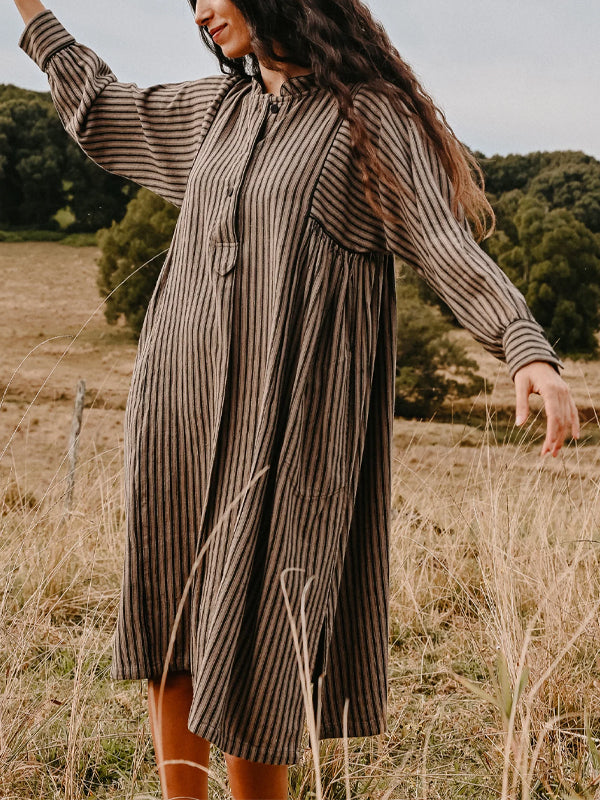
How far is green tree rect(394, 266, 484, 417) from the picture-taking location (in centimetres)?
1500

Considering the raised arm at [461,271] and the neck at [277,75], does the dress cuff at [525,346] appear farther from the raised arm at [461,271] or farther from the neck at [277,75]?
the neck at [277,75]

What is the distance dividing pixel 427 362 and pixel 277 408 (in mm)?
14321

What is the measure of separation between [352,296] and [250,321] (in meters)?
0.18

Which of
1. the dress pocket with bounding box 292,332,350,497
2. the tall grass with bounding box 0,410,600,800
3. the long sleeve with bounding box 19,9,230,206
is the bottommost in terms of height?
the tall grass with bounding box 0,410,600,800

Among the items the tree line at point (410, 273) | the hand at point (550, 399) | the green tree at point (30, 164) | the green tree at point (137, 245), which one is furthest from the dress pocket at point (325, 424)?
the green tree at point (30, 164)

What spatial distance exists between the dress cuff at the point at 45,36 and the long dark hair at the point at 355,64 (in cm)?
45

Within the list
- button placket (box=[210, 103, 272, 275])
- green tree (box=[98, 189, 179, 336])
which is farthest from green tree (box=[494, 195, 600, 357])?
button placket (box=[210, 103, 272, 275])

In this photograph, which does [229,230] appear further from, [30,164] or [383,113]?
[30,164]

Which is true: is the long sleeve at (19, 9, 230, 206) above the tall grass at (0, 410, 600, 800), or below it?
above

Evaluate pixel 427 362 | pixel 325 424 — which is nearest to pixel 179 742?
pixel 325 424

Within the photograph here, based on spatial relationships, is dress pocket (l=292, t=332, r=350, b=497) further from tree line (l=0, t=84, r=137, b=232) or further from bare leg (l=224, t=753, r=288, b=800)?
tree line (l=0, t=84, r=137, b=232)

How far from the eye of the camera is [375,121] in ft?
4.39

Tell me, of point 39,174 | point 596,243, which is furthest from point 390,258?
point 39,174

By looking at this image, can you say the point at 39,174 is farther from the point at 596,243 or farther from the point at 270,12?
the point at 270,12
